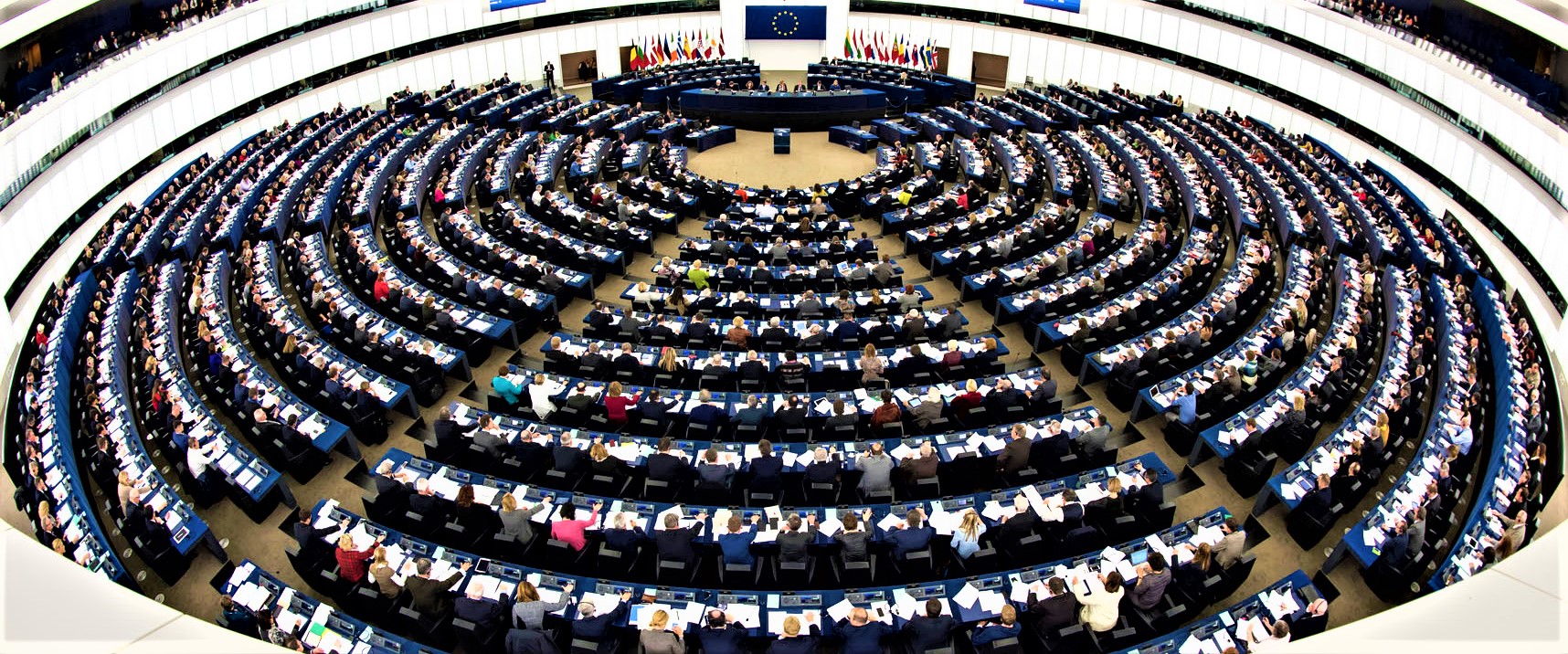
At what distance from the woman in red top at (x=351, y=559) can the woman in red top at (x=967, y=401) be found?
997 cm

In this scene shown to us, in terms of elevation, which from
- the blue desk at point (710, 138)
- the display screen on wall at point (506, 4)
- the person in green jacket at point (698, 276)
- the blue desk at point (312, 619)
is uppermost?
the display screen on wall at point (506, 4)

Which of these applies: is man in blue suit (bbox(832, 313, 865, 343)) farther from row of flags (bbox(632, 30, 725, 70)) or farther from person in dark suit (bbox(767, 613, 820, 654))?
row of flags (bbox(632, 30, 725, 70))

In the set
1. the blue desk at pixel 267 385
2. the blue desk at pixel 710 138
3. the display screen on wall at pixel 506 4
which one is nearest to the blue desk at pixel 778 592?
the blue desk at pixel 267 385

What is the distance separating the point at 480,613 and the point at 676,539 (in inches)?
110

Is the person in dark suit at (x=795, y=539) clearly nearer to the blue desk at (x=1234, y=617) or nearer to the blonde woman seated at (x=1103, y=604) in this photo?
the blonde woman seated at (x=1103, y=604)

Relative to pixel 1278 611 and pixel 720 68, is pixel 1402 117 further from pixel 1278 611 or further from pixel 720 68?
pixel 720 68

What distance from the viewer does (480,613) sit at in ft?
37.2

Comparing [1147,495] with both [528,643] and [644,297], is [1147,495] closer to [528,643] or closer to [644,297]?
[528,643]

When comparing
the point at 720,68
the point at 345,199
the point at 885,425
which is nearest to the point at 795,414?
the point at 885,425

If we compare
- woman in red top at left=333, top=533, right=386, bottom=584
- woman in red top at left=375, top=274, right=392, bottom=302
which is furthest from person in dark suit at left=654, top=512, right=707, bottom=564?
woman in red top at left=375, top=274, right=392, bottom=302

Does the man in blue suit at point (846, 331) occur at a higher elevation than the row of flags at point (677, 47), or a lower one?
lower

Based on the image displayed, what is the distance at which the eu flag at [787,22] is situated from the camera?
4778cm

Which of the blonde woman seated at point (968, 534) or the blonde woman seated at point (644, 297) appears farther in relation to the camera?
the blonde woman seated at point (644, 297)

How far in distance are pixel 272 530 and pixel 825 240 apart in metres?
15.1
